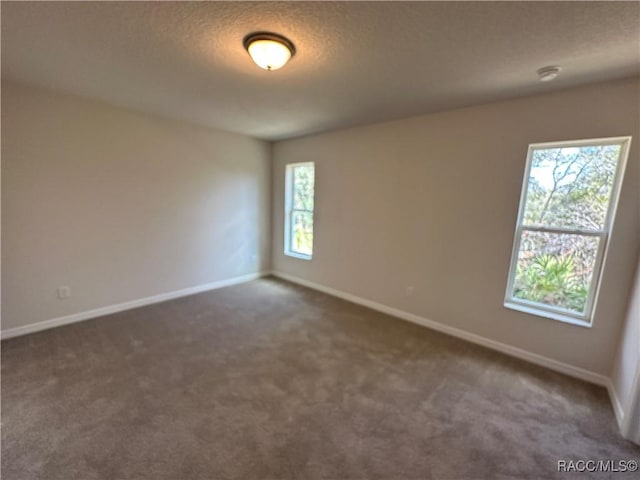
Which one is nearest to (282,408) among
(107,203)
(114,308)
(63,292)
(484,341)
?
(484,341)

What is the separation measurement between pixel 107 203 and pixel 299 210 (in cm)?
256

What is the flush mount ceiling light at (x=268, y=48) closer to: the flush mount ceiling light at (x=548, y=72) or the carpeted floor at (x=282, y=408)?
the flush mount ceiling light at (x=548, y=72)

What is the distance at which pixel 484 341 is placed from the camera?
296 centimetres

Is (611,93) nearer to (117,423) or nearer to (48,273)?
(117,423)

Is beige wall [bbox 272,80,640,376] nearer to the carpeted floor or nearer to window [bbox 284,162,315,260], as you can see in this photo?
window [bbox 284,162,315,260]

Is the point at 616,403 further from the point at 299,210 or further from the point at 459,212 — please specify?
the point at 299,210

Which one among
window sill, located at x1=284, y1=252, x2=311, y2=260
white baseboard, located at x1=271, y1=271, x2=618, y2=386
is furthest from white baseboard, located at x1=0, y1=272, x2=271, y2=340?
white baseboard, located at x1=271, y1=271, x2=618, y2=386

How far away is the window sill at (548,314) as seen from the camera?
2.45m

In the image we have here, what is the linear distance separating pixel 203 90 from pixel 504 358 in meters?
3.74

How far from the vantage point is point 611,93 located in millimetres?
2199

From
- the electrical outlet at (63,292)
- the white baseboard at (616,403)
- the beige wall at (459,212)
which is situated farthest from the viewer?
the electrical outlet at (63,292)

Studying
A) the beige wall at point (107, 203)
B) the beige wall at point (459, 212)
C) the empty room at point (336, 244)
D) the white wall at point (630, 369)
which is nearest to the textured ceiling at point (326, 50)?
the empty room at point (336, 244)

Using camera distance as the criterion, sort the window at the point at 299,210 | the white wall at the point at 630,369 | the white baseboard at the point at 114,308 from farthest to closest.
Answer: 1. the window at the point at 299,210
2. the white baseboard at the point at 114,308
3. the white wall at the point at 630,369

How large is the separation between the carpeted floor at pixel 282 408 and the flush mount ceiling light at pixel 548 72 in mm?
2374
